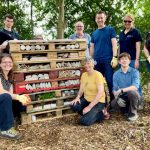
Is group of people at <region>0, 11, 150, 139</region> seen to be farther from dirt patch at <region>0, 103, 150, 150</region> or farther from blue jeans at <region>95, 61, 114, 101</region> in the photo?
dirt patch at <region>0, 103, 150, 150</region>

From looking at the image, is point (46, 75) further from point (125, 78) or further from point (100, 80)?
point (125, 78)

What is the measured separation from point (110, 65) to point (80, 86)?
30.3 inches

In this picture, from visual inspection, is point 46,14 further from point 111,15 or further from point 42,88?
point 42,88

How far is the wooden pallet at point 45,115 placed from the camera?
652 cm

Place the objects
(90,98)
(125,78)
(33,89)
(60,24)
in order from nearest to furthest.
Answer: (33,89) < (90,98) < (125,78) < (60,24)

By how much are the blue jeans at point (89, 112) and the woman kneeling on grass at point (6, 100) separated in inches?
38.2

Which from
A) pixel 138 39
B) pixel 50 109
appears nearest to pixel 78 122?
pixel 50 109

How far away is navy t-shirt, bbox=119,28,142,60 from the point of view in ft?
23.6

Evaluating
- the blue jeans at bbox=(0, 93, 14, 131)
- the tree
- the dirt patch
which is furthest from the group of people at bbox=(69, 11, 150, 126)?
the tree

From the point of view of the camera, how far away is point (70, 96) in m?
6.93

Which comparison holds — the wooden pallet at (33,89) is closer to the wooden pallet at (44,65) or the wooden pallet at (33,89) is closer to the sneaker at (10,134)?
the wooden pallet at (44,65)

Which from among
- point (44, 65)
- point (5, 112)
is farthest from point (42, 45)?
point (5, 112)

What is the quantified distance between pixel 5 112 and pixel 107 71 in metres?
2.23

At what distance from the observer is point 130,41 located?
23.8 feet
